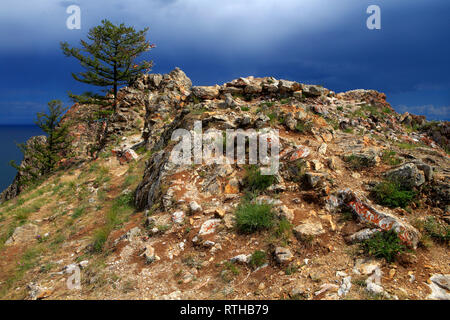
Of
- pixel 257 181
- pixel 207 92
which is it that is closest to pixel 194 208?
pixel 257 181

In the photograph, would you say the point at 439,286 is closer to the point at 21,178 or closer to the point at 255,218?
the point at 255,218

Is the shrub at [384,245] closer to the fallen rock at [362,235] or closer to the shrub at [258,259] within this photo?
the fallen rock at [362,235]

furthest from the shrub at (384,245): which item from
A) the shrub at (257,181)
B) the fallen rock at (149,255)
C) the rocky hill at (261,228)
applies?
the fallen rock at (149,255)

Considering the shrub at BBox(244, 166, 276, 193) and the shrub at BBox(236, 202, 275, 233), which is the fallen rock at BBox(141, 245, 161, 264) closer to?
the shrub at BBox(236, 202, 275, 233)

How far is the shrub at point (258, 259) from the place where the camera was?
5188 mm

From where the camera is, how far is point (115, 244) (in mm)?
6730

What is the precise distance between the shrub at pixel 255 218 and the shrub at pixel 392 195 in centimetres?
293

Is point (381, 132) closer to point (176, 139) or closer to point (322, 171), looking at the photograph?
point (322, 171)

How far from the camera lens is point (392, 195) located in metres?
6.16

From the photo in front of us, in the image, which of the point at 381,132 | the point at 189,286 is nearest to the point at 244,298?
the point at 189,286

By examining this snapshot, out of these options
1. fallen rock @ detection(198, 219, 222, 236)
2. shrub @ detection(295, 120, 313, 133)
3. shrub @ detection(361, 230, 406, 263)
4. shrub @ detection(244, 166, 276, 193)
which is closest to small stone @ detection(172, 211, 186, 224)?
fallen rock @ detection(198, 219, 222, 236)

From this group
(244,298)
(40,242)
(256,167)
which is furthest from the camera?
(40,242)

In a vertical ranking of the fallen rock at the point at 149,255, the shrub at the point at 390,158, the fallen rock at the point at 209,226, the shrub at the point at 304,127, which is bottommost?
the fallen rock at the point at 149,255

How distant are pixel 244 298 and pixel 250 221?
1.91 metres
